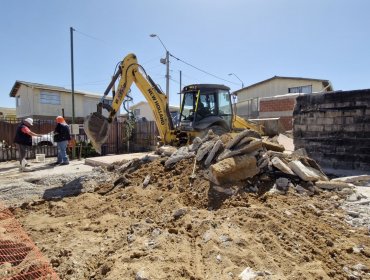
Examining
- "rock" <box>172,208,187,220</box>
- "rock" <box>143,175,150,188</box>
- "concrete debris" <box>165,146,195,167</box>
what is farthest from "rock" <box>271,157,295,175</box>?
"rock" <box>143,175,150,188</box>

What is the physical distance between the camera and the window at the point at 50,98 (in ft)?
90.9

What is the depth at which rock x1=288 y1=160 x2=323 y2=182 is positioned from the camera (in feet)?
17.3

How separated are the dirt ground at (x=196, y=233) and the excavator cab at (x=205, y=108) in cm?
357

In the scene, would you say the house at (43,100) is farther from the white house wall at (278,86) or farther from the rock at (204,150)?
the rock at (204,150)

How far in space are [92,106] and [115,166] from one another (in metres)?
24.3

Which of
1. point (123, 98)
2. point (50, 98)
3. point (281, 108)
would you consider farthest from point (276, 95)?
point (50, 98)

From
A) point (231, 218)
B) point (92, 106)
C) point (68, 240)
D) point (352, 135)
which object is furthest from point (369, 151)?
point (92, 106)

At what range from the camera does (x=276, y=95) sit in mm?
25922

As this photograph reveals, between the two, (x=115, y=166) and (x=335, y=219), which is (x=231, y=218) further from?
(x=115, y=166)

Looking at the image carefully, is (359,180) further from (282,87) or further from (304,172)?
(282,87)

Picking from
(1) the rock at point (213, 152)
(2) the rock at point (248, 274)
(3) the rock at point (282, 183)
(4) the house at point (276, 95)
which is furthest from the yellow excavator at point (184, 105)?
(4) the house at point (276, 95)

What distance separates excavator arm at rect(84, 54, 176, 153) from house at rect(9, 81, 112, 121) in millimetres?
18807

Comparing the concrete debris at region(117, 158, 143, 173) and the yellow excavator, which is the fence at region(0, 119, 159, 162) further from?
the concrete debris at region(117, 158, 143, 173)

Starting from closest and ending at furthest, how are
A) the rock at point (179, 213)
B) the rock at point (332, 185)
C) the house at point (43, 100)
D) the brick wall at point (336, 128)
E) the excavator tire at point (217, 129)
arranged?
1. the rock at point (179, 213)
2. the rock at point (332, 185)
3. the brick wall at point (336, 128)
4. the excavator tire at point (217, 129)
5. the house at point (43, 100)
